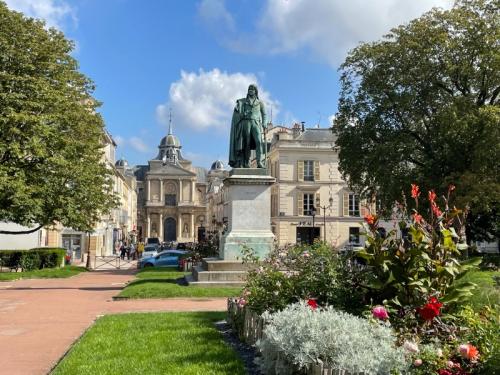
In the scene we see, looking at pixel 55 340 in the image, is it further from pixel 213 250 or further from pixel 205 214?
pixel 205 214

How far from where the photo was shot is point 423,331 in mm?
5648

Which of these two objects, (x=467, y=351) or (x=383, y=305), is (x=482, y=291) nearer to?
(x=383, y=305)

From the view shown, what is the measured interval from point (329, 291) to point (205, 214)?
120 meters

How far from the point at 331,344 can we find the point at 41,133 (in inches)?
827

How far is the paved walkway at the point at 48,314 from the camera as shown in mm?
7676

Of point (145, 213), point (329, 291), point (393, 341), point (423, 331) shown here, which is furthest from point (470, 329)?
point (145, 213)

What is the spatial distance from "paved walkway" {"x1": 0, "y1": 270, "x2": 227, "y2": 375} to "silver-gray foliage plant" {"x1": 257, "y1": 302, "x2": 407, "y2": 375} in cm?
318

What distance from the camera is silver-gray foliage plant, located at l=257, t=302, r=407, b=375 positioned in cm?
477

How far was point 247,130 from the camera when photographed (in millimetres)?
17969

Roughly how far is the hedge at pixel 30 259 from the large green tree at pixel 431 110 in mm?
16768

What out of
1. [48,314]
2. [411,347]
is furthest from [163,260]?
[411,347]

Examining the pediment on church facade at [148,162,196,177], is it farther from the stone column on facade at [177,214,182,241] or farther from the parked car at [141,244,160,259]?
the parked car at [141,244,160,259]

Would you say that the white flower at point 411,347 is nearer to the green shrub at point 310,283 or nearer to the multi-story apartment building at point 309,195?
the green shrub at point 310,283

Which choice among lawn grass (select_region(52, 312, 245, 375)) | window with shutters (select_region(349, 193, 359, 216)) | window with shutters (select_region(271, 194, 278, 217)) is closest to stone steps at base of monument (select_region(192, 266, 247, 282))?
lawn grass (select_region(52, 312, 245, 375))
